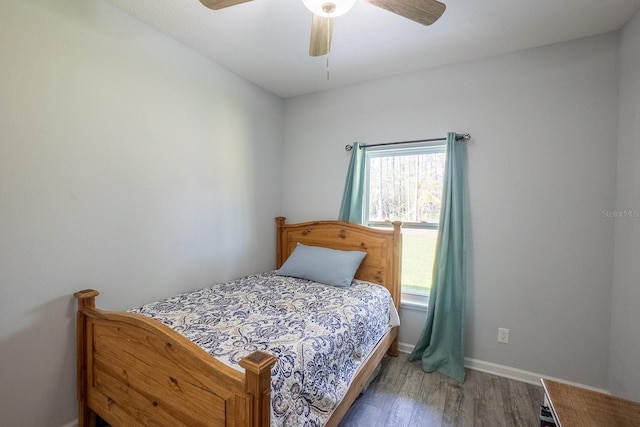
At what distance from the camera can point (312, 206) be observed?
3125 mm

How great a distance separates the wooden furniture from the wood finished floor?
33.0 inches

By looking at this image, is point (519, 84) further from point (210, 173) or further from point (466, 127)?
point (210, 173)

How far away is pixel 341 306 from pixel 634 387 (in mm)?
1794

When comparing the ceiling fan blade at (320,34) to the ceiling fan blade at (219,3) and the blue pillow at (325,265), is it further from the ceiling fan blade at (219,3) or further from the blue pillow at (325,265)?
the blue pillow at (325,265)

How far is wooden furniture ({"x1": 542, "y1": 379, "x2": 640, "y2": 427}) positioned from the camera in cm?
101

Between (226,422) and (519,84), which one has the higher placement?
(519,84)

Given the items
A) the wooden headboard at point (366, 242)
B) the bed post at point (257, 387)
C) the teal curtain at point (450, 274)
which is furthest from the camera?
the wooden headboard at point (366, 242)

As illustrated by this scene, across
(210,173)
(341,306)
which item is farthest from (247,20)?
(341,306)

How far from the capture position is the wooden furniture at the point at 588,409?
101 cm

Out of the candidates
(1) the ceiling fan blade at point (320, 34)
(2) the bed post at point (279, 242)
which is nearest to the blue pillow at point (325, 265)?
(2) the bed post at point (279, 242)

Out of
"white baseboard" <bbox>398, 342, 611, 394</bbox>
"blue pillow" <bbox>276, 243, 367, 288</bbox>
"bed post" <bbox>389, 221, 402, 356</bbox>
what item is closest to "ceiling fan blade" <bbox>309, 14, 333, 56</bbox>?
"bed post" <bbox>389, 221, 402, 356</bbox>

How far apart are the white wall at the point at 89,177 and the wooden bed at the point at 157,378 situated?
0.18m

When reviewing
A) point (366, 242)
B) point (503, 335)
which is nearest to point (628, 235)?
point (503, 335)

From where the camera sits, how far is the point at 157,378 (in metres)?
1.20
